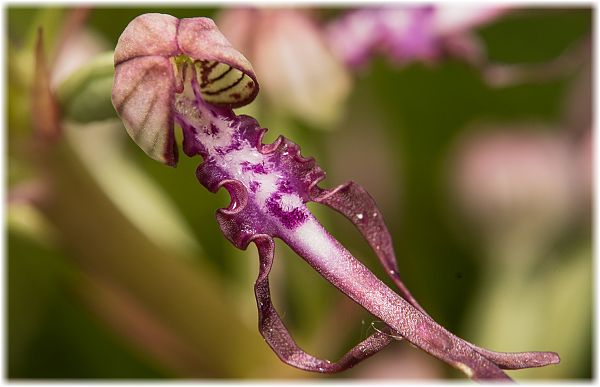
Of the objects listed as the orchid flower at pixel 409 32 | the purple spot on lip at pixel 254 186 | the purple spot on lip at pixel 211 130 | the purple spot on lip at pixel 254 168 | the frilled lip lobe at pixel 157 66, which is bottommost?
the orchid flower at pixel 409 32

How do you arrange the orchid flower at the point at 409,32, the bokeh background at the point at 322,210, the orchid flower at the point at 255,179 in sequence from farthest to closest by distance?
the orchid flower at the point at 409,32 → the bokeh background at the point at 322,210 → the orchid flower at the point at 255,179

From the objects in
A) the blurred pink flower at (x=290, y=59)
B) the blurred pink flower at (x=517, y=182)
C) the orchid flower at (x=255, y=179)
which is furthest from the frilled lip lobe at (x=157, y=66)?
the blurred pink flower at (x=517, y=182)

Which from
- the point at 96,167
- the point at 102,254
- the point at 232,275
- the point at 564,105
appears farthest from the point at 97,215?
the point at 564,105

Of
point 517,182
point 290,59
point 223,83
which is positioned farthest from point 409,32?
point 223,83

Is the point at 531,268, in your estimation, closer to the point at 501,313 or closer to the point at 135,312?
the point at 501,313

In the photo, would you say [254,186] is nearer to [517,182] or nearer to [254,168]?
[254,168]

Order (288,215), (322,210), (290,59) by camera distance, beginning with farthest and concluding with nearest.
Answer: (322,210) < (290,59) < (288,215)

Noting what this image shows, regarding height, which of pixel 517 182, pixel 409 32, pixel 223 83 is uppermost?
pixel 223 83

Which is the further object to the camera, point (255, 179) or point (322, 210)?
point (322, 210)

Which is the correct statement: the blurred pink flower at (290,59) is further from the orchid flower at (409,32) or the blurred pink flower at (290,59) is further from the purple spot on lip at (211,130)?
the purple spot on lip at (211,130)
